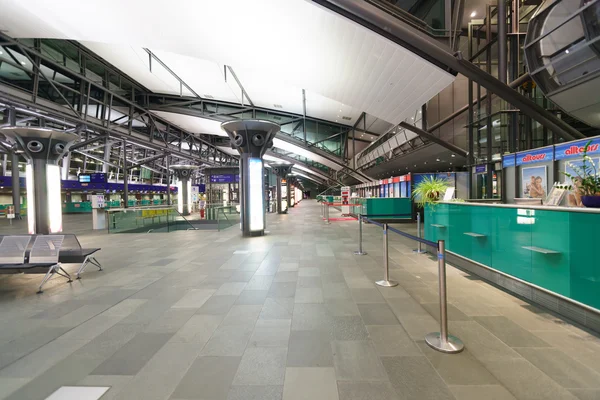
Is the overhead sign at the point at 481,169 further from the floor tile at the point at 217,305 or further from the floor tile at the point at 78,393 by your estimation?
the floor tile at the point at 78,393

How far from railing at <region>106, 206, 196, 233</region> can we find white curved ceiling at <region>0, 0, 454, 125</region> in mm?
7768

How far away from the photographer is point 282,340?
9.75ft

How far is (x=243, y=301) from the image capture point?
414 cm

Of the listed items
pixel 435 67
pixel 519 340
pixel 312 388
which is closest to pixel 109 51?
pixel 435 67

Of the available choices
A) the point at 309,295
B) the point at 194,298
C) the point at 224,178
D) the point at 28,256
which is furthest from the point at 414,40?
the point at 224,178

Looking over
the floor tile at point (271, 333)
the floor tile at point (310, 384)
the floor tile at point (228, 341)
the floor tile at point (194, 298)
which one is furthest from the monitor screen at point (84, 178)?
the floor tile at point (310, 384)

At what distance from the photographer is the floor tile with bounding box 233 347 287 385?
2.31 m

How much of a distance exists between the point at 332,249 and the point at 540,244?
4961 millimetres

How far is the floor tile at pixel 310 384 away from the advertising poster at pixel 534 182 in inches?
388

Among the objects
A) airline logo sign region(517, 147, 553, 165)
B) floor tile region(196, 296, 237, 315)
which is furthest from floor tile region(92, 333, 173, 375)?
airline logo sign region(517, 147, 553, 165)

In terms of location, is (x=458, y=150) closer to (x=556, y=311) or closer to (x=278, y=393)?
(x=556, y=311)

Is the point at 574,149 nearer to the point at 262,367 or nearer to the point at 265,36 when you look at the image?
the point at 265,36

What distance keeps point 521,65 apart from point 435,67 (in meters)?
7.44

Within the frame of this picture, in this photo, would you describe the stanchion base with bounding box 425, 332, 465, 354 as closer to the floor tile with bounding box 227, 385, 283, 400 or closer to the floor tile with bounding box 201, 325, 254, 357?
the floor tile with bounding box 227, 385, 283, 400
